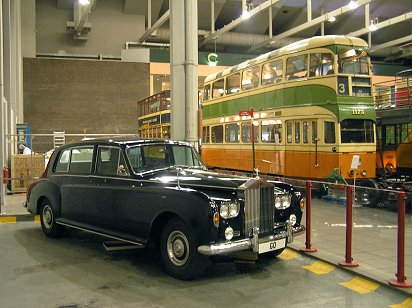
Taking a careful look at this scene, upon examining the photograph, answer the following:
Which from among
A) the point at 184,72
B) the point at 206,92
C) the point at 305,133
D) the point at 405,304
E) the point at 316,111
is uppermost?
the point at 206,92

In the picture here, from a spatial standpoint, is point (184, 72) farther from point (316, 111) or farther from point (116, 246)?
point (116, 246)

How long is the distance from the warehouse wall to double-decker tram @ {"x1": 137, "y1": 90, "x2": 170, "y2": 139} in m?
5.74

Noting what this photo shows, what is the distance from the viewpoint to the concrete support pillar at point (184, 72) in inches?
468

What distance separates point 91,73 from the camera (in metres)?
32.5

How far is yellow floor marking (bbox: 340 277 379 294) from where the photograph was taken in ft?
18.1

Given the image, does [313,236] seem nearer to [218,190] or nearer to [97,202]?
[218,190]

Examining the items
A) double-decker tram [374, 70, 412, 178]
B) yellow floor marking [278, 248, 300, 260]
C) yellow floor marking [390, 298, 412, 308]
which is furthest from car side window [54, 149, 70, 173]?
double-decker tram [374, 70, 412, 178]

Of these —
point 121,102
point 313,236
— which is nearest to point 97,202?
point 313,236

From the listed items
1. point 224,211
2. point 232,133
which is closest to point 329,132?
point 232,133

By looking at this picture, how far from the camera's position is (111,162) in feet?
23.1

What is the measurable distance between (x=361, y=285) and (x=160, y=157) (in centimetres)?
348

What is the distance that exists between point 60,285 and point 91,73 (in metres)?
28.7

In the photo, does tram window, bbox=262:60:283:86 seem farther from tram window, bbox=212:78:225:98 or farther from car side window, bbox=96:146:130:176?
car side window, bbox=96:146:130:176

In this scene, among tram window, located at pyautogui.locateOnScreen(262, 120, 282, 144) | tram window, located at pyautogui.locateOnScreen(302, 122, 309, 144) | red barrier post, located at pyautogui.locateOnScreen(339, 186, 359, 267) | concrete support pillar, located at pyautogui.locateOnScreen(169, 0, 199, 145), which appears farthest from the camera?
tram window, located at pyautogui.locateOnScreen(262, 120, 282, 144)
